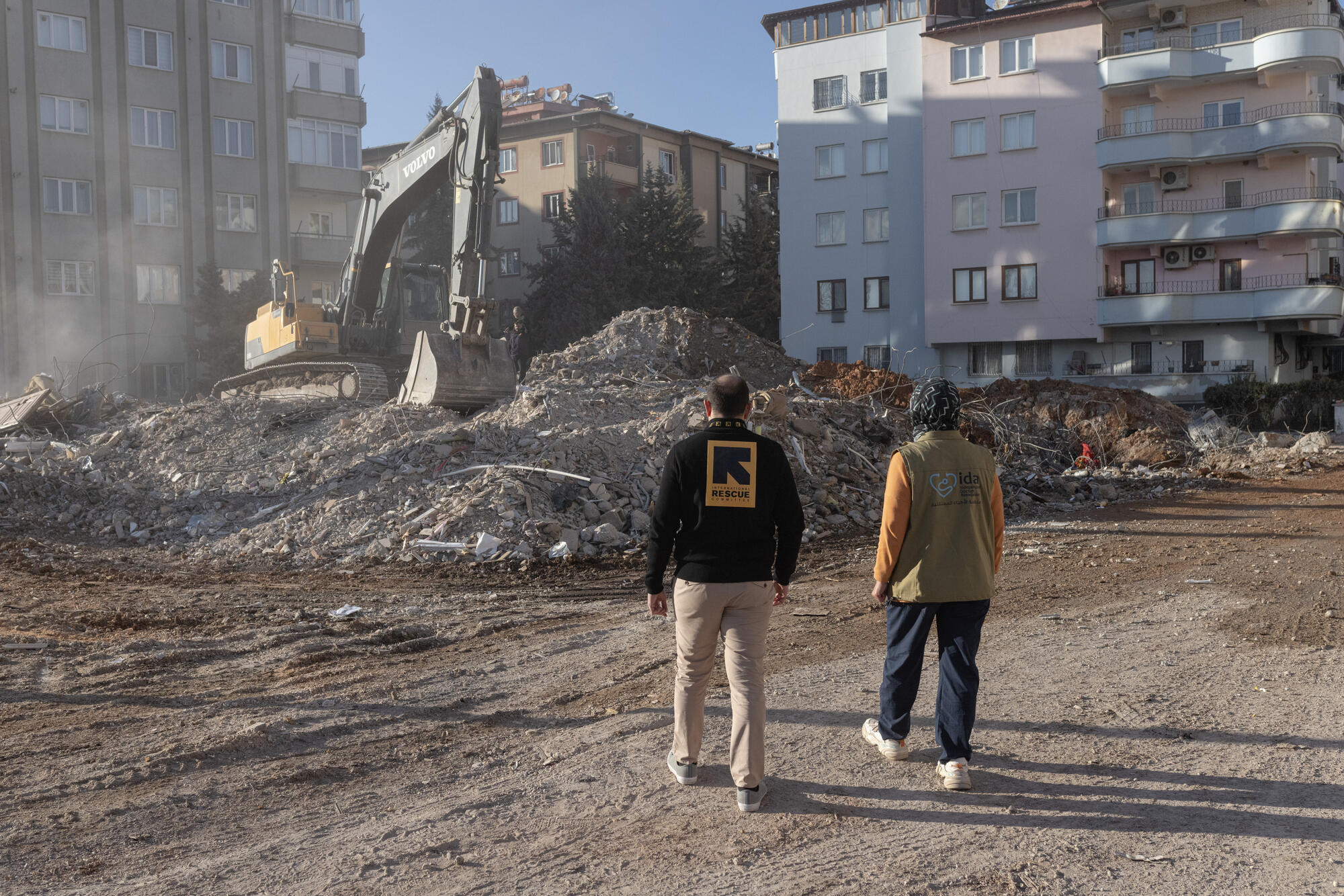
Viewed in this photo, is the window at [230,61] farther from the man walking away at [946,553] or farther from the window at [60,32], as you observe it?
the man walking away at [946,553]

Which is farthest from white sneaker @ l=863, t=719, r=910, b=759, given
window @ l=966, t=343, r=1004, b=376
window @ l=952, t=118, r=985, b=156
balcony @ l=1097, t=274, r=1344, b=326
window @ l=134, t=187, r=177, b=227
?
window @ l=134, t=187, r=177, b=227

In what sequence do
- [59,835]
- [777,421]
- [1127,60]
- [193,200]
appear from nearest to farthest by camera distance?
[59,835]
[777,421]
[1127,60]
[193,200]

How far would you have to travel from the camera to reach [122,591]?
9.80 m

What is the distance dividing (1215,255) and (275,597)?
3374 cm

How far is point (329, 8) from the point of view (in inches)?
1640

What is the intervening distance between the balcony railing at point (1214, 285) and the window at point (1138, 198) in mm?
2444

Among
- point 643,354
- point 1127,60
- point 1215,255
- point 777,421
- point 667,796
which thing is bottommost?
point 667,796

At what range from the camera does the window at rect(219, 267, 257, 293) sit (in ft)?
127

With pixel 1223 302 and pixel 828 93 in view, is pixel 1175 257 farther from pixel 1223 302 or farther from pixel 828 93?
pixel 828 93

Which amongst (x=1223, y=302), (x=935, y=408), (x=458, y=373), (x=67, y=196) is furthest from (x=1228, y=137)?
(x=67, y=196)

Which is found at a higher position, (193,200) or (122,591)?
(193,200)

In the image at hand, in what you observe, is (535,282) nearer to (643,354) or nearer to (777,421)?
(643,354)

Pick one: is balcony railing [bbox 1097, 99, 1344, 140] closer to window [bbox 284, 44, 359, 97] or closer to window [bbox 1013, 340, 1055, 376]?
window [bbox 1013, 340, 1055, 376]

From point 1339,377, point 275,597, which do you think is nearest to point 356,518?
point 275,597
